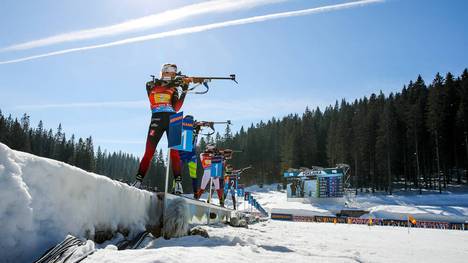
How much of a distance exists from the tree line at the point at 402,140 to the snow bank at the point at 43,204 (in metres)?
54.0

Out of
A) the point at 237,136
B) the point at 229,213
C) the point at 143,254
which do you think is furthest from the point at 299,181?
the point at 237,136

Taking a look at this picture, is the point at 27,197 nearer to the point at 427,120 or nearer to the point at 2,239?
the point at 2,239

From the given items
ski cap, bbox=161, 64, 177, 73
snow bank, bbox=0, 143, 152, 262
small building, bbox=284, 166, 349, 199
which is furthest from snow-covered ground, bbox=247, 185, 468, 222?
snow bank, bbox=0, 143, 152, 262

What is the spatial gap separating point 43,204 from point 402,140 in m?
64.3

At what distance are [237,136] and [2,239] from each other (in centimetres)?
10393

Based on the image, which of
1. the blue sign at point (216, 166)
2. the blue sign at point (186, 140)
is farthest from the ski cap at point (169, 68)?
the blue sign at point (216, 166)

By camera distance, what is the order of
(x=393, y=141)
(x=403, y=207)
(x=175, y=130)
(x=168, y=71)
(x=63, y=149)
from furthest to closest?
(x=63, y=149), (x=393, y=141), (x=403, y=207), (x=168, y=71), (x=175, y=130)

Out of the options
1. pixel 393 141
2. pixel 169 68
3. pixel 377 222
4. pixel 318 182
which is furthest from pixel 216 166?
pixel 393 141

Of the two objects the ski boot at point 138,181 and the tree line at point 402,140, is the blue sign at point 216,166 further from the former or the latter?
the tree line at point 402,140

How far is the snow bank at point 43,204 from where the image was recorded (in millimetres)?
2963

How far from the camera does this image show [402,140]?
6012 cm

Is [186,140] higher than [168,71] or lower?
lower

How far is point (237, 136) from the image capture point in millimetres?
106750

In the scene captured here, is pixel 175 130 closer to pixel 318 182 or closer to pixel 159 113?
pixel 159 113
